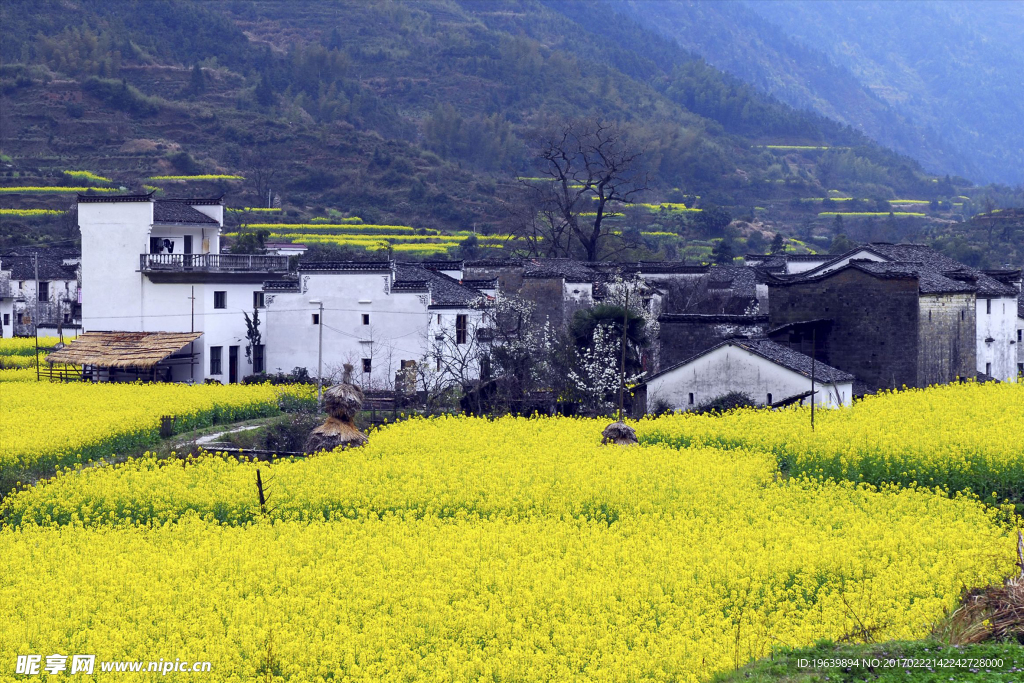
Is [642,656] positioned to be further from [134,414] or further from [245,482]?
[134,414]

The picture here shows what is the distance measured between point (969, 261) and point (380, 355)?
2791 inches

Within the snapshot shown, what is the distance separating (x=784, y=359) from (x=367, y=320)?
18.4 metres

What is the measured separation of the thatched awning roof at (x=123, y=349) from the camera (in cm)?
→ 4853

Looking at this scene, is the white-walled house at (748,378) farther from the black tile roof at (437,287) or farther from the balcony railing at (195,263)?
the balcony railing at (195,263)

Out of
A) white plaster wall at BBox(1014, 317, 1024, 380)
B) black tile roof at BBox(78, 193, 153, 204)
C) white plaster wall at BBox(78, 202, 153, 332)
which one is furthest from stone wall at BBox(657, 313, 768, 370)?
black tile roof at BBox(78, 193, 153, 204)

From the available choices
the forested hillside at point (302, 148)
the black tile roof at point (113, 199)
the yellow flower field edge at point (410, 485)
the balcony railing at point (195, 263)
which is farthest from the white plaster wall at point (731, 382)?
the forested hillside at point (302, 148)

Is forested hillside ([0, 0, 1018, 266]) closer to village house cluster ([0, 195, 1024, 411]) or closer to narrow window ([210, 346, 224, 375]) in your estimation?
village house cluster ([0, 195, 1024, 411])

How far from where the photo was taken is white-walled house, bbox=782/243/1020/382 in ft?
159

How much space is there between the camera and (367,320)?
164 ft

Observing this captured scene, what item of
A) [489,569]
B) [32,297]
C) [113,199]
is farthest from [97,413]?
[32,297]

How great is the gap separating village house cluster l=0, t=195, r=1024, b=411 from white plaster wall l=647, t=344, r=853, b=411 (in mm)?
73

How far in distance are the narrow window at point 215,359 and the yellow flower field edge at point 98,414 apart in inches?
196

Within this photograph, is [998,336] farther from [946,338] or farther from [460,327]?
[460,327]

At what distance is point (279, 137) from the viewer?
148125 millimetres
